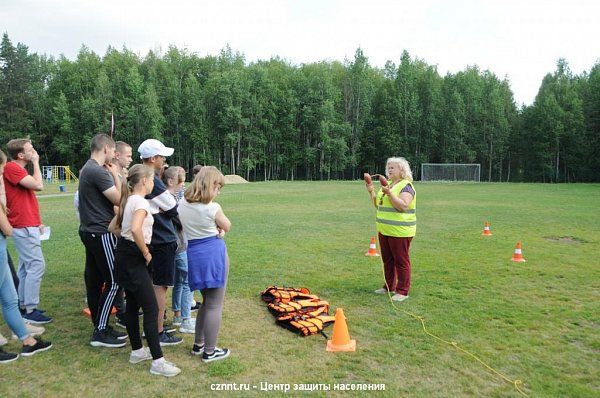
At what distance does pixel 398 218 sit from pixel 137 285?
12.5 ft

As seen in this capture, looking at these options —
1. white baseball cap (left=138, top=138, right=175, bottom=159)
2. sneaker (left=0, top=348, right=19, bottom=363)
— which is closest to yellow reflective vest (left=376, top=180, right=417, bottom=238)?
white baseball cap (left=138, top=138, right=175, bottom=159)

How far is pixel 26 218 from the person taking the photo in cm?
537

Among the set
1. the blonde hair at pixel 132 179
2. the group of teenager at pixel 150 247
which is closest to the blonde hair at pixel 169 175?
the group of teenager at pixel 150 247

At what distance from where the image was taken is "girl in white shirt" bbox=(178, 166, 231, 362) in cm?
422

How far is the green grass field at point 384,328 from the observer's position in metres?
4.00

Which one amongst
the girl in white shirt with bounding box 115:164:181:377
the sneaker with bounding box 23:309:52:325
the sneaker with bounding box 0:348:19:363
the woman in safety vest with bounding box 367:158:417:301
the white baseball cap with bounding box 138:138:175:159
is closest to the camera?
the girl in white shirt with bounding box 115:164:181:377

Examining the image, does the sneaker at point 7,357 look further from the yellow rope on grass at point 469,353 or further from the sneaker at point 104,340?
the yellow rope on grass at point 469,353

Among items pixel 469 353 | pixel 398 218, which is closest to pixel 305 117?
pixel 398 218

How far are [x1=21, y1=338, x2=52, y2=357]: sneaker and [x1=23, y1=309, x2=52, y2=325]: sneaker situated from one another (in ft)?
2.86

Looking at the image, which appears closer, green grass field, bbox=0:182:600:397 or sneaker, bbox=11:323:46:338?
green grass field, bbox=0:182:600:397

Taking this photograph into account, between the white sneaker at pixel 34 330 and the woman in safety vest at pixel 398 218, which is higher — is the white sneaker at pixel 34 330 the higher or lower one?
the lower one

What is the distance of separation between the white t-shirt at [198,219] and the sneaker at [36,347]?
206 cm

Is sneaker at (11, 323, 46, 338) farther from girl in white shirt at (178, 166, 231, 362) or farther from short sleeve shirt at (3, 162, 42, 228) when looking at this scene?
girl in white shirt at (178, 166, 231, 362)

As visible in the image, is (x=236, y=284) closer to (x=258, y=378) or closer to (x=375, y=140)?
(x=258, y=378)
